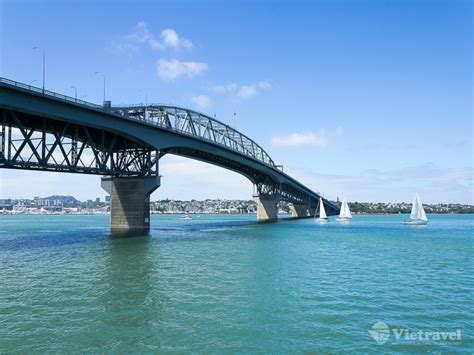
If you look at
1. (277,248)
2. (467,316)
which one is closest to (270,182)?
(277,248)

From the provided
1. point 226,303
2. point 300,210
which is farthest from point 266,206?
point 226,303

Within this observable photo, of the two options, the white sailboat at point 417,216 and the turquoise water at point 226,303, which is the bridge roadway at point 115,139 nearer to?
the turquoise water at point 226,303

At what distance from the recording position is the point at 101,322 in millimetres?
16719

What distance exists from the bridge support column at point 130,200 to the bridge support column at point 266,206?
3310 inches

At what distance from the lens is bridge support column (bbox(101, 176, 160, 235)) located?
72125mm

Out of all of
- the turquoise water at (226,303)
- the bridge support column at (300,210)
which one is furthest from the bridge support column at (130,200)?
the bridge support column at (300,210)

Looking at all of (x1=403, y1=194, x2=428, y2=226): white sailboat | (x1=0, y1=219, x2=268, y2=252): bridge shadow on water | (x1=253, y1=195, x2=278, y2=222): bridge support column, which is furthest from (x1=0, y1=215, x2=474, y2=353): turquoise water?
(x1=253, y1=195, x2=278, y2=222): bridge support column

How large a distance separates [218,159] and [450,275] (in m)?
86.8

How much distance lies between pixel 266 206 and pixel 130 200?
8804 cm

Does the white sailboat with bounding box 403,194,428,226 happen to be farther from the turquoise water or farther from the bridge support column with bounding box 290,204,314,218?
the turquoise water

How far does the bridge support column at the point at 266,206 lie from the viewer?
6053 inches

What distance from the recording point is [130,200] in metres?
72.8

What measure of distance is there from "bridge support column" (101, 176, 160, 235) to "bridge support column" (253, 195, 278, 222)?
3310 inches

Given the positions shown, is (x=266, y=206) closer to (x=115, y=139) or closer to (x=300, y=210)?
(x=300, y=210)
